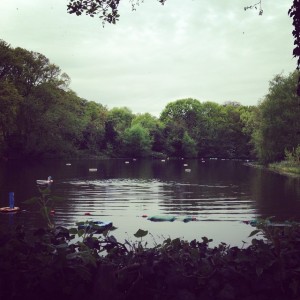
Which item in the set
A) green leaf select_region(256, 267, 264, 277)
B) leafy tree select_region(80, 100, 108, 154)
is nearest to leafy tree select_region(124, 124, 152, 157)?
leafy tree select_region(80, 100, 108, 154)

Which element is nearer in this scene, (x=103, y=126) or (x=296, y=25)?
(x=296, y=25)

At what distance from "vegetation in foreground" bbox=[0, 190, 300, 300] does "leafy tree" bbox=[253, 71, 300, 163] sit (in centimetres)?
5423

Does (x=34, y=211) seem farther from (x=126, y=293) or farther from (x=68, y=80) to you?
(x=68, y=80)

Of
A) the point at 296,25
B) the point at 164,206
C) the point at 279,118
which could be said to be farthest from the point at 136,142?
the point at 296,25

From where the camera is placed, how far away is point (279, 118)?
54781 mm

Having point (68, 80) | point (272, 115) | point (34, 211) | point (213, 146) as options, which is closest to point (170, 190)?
point (34, 211)

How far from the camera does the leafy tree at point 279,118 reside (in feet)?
179

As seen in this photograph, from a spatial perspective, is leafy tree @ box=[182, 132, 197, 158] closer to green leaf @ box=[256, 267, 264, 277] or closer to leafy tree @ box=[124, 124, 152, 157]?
leafy tree @ box=[124, 124, 152, 157]

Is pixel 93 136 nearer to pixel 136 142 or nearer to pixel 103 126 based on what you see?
pixel 103 126

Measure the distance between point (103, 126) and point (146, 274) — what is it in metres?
86.5

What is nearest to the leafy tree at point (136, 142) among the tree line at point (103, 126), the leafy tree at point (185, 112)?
the tree line at point (103, 126)

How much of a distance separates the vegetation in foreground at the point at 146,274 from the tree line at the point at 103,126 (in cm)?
4704

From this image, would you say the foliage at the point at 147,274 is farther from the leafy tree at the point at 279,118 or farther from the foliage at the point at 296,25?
the leafy tree at the point at 279,118

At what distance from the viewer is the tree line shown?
55250 millimetres
